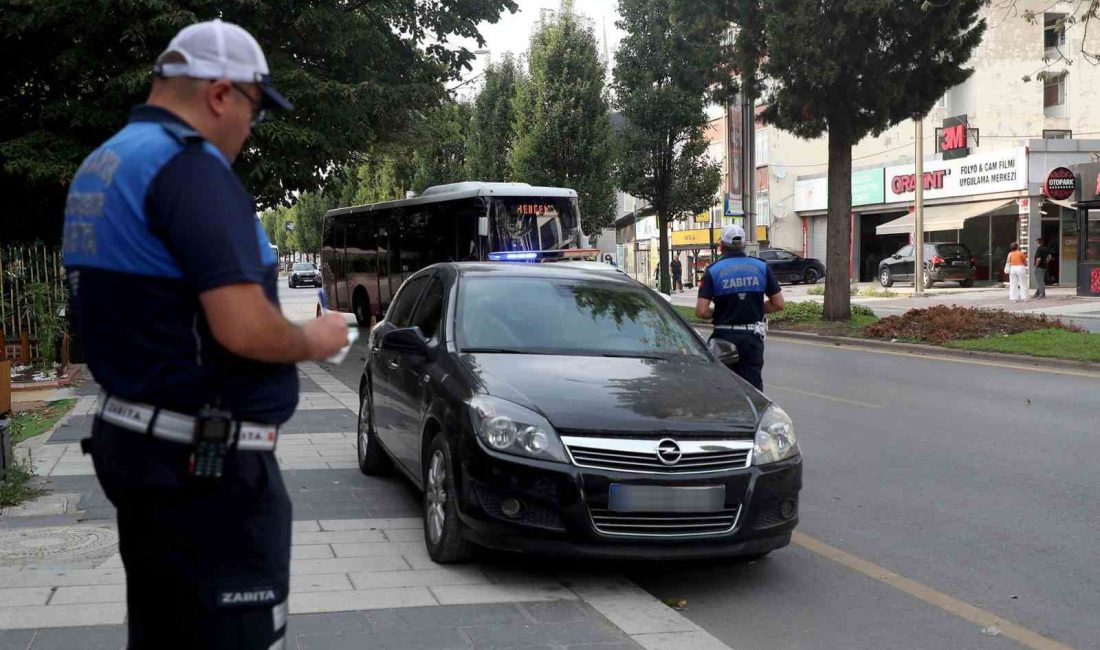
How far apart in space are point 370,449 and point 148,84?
9.97m

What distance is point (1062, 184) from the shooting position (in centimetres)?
3138

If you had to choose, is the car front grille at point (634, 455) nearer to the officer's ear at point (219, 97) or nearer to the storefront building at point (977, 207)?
the officer's ear at point (219, 97)

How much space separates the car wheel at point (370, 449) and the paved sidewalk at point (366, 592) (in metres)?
0.64

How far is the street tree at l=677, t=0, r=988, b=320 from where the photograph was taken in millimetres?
21422

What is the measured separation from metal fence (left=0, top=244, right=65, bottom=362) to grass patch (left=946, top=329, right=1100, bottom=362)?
1382cm

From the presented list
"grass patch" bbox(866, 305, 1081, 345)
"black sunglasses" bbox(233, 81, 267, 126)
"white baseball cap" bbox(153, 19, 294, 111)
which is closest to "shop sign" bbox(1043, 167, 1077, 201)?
"grass patch" bbox(866, 305, 1081, 345)

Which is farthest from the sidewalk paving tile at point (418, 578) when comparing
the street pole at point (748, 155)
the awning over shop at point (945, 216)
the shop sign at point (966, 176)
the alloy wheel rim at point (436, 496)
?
the awning over shop at point (945, 216)

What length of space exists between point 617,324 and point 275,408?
14.5 ft

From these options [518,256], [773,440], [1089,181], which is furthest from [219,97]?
[1089,181]

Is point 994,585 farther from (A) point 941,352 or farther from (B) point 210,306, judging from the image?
(A) point 941,352

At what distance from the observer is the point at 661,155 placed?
124 ft

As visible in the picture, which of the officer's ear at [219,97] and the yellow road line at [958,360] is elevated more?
the officer's ear at [219,97]

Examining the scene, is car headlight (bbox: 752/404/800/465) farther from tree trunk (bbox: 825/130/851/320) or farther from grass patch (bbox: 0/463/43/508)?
tree trunk (bbox: 825/130/851/320)

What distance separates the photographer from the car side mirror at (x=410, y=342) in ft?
20.9
